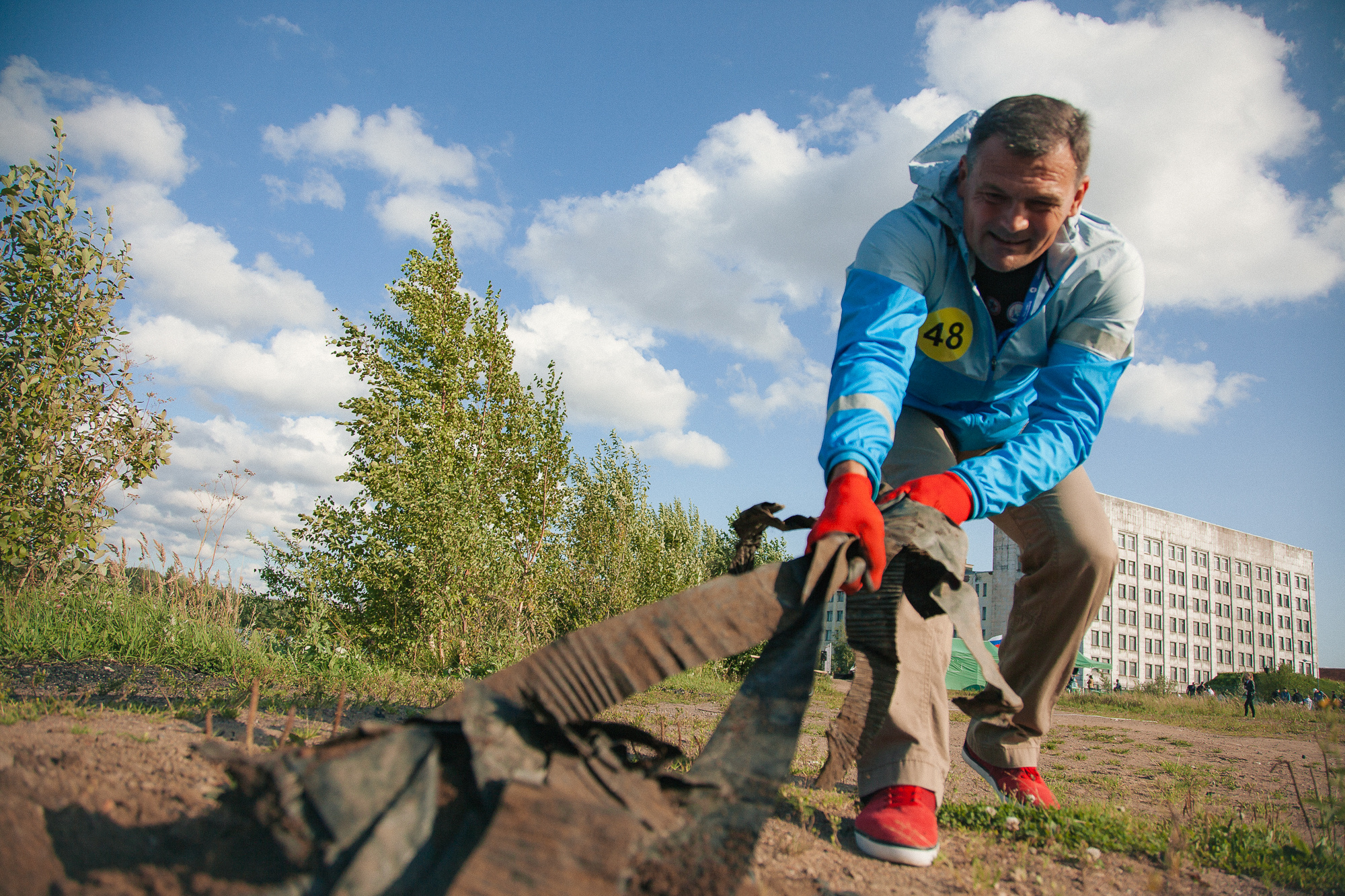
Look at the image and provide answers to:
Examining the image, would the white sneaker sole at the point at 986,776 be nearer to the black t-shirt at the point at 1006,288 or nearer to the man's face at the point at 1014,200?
the black t-shirt at the point at 1006,288

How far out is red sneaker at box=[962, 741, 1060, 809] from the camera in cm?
276

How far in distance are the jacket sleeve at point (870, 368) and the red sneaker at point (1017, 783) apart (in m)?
1.54

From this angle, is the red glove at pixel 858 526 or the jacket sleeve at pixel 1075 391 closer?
the red glove at pixel 858 526

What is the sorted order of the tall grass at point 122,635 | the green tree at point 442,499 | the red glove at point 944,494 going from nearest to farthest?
the red glove at point 944,494 → the tall grass at point 122,635 → the green tree at point 442,499

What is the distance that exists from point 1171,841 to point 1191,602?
304 ft

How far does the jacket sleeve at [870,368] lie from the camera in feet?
6.66

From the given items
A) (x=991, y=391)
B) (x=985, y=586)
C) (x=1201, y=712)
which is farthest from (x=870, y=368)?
(x=985, y=586)

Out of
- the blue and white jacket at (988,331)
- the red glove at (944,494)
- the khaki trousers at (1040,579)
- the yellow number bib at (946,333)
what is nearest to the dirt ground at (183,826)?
the khaki trousers at (1040,579)

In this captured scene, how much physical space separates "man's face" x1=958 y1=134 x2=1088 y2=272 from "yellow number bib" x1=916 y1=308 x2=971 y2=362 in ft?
0.77

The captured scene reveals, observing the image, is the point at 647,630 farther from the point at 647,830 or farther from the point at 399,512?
the point at 399,512

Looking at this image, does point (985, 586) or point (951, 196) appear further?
point (985, 586)

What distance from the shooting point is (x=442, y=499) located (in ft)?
25.9

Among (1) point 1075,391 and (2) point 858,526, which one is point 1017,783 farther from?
(2) point 858,526

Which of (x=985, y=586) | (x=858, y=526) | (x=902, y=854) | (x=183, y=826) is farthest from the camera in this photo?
(x=985, y=586)
